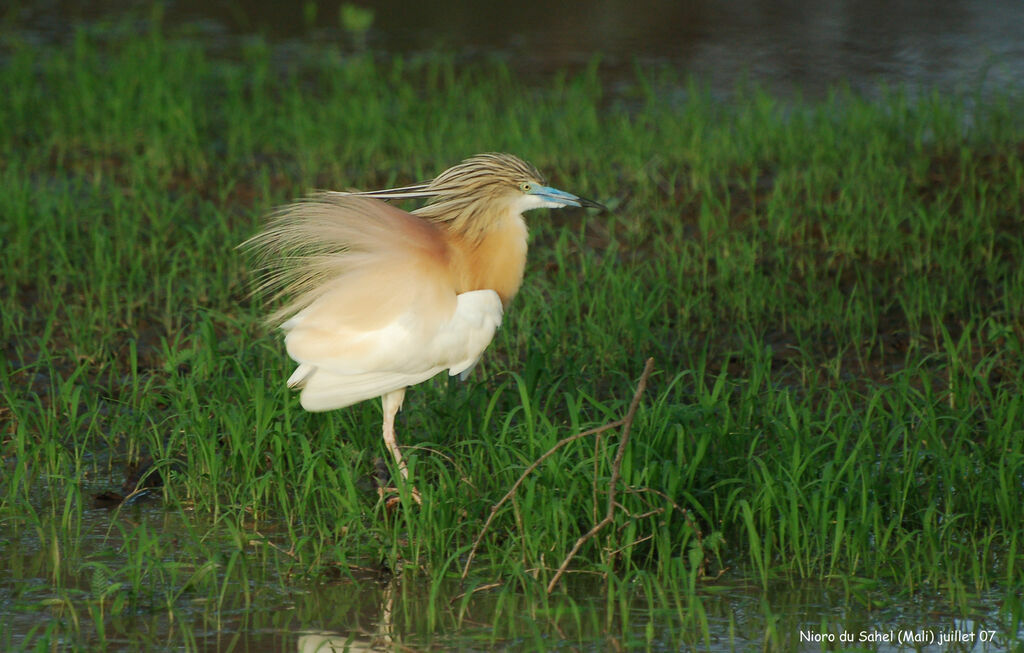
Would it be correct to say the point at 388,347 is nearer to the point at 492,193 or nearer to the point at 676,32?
the point at 492,193

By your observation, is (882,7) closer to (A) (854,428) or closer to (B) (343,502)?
(A) (854,428)

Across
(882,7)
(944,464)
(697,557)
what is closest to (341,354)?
(697,557)

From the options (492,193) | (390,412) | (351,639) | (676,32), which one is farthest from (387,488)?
(676,32)

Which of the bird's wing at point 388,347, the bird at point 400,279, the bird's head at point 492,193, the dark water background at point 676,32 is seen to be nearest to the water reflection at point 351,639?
the bird at point 400,279

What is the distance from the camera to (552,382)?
5.52 m

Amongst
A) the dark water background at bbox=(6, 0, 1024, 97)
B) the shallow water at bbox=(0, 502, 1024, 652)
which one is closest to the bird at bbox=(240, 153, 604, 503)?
the shallow water at bbox=(0, 502, 1024, 652)

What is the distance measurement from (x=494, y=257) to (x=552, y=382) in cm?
111

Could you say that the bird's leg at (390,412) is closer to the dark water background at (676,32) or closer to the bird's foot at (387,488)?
the bird's foot at (387,488)

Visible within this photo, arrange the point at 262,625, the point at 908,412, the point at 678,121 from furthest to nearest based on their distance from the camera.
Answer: the point at 678,121, the point at 908,412, the point at 262,625

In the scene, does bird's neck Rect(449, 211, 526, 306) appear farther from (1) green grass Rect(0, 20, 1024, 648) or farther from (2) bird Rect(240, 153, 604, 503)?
(1) green grass Rect(0, 20, 1024, 648)

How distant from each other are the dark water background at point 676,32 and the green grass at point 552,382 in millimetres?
1998

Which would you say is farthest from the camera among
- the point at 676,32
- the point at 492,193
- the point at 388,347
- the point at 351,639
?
the point at 676,32

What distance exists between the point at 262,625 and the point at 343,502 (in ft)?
1.77

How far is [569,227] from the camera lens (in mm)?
7375
